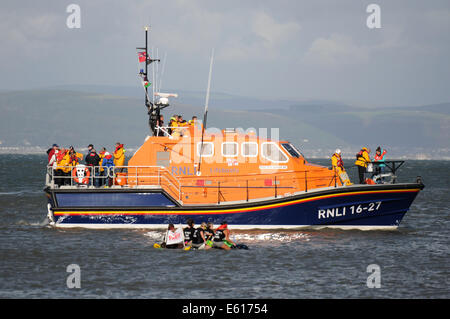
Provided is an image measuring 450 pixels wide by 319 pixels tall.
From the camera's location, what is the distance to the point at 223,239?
730 inches

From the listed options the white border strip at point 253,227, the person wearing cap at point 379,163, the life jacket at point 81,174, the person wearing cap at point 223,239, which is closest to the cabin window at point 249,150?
the white border strip at point 253,227

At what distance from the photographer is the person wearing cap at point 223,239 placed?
18.5 m

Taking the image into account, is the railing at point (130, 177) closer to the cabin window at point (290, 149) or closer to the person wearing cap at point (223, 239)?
the person wearing cap at point (223, 239)

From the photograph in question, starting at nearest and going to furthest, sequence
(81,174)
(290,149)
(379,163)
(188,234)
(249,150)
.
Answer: (188,234)
(379,163)
(249,150)
(290,149)
(81,174)

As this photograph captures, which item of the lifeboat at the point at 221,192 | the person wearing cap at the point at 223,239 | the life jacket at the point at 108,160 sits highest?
the life jacket at the point at 108,160

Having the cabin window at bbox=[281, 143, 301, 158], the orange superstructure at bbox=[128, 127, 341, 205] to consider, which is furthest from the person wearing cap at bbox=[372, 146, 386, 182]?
the cabin window at bbox=[281, 143, 301, 158]

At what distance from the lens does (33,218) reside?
87.0ft

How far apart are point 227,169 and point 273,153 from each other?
1480mm

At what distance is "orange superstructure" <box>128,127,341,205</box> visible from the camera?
20516 millimetres

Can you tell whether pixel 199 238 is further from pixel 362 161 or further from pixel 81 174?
pixel 362 161

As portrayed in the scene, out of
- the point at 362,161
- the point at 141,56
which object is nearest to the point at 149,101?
the point at 141,56

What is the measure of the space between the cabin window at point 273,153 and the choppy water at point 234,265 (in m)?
2.20

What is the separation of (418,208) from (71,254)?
19177 mm
